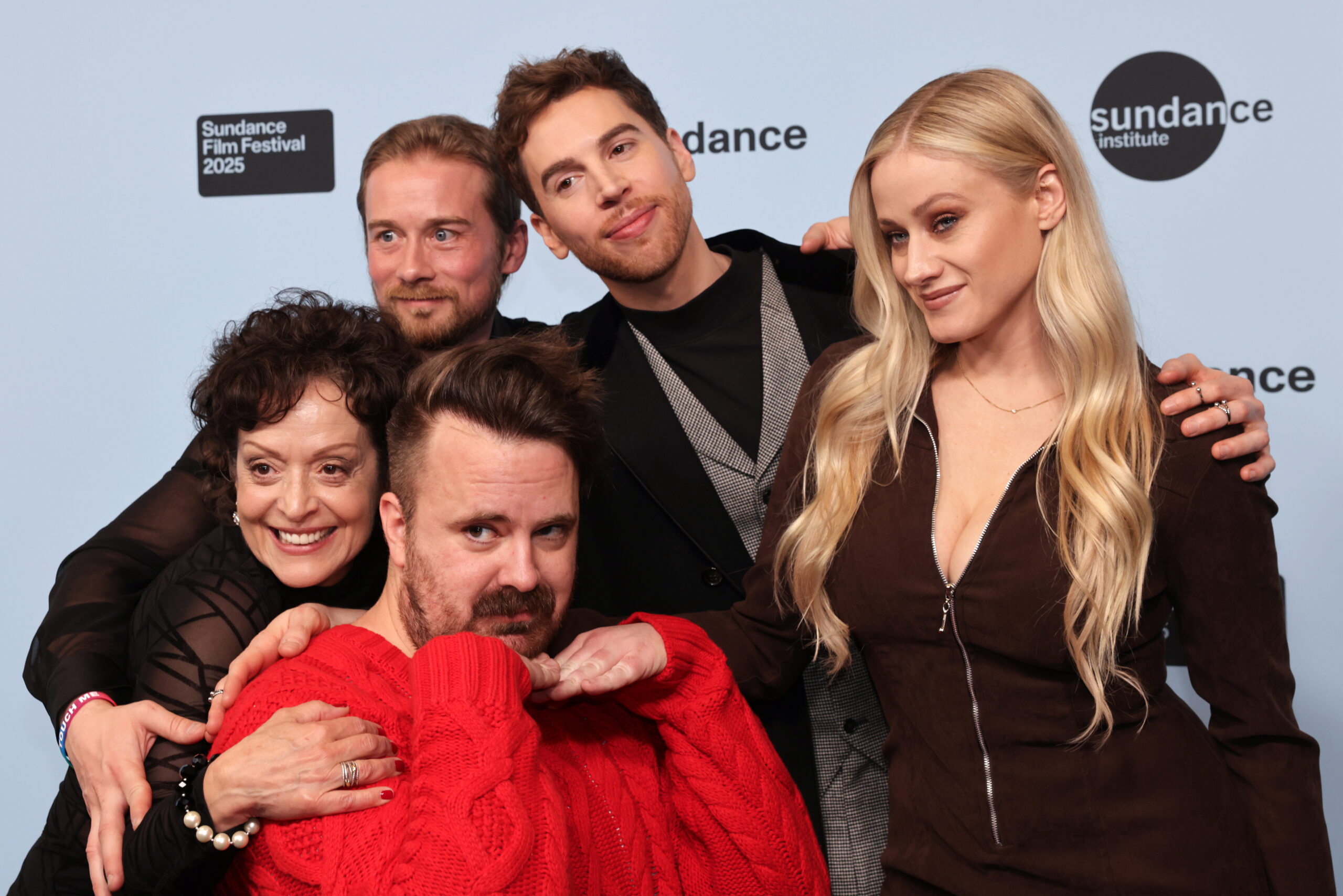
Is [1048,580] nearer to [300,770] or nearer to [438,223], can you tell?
[300,770]

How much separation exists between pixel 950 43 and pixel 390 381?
1978 mm

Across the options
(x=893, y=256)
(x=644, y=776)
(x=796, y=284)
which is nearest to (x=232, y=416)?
(x=644, y=776)

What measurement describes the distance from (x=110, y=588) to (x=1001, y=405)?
5.33 feet

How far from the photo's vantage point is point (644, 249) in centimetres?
220

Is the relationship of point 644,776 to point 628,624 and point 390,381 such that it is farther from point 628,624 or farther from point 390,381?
point 390,381

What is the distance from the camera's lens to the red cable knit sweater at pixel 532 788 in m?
1.16

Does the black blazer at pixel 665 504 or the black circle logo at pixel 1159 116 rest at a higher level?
the black circle logo at pixel 1159 116

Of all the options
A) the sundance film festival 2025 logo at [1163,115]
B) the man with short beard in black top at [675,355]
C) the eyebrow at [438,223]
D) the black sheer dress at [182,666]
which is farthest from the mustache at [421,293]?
the sundance film festival 2025 logo at [1163,115]

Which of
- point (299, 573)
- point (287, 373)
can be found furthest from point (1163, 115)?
point (299, 573)

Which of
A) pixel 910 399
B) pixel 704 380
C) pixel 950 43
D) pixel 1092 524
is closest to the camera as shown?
pixel 1092 524

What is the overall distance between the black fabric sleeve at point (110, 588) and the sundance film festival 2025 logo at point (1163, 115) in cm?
244

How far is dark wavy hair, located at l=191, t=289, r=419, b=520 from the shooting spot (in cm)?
164

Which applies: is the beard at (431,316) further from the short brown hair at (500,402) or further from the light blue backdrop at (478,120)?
the short brown hair at (500,402)

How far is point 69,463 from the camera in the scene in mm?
3170
